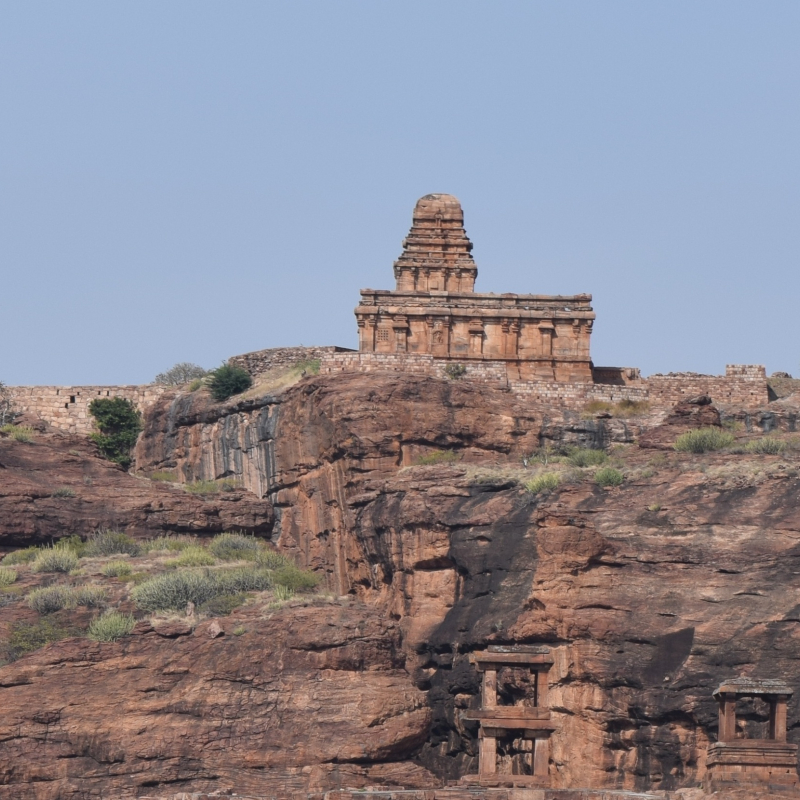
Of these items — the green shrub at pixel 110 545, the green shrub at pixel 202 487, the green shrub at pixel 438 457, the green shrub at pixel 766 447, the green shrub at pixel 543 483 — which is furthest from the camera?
the green shrub at pixel 202 487

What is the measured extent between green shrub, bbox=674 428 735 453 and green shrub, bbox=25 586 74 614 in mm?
17111

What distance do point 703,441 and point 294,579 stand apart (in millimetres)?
11822

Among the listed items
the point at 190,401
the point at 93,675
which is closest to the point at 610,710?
the point at 93,675

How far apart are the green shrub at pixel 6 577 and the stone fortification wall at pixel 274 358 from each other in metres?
15.1

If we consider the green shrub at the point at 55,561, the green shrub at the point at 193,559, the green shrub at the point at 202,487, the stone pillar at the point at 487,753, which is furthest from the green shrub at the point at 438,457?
the stone pillar at the point at 487,753

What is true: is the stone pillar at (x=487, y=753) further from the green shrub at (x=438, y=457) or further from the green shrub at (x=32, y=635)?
the green shrub at (x=438, y=457)

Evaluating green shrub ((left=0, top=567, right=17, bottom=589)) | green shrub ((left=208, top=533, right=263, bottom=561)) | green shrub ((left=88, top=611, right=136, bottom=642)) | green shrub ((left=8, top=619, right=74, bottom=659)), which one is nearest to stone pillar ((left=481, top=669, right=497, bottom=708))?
green shrub ((left=88, top=611, right=136, bottom=642))

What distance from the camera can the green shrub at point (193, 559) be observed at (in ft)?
259

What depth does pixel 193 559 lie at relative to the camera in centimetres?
7919

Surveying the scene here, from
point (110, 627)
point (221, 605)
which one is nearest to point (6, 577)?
point (110, 627)

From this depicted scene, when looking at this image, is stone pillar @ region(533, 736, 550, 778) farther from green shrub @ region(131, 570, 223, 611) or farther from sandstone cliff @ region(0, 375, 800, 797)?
green shrub @ region(131, 570, 223, 611)

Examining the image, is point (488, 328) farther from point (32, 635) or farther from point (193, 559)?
point (32, 635)

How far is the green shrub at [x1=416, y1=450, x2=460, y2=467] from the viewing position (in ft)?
259

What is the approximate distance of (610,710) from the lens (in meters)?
69.1
